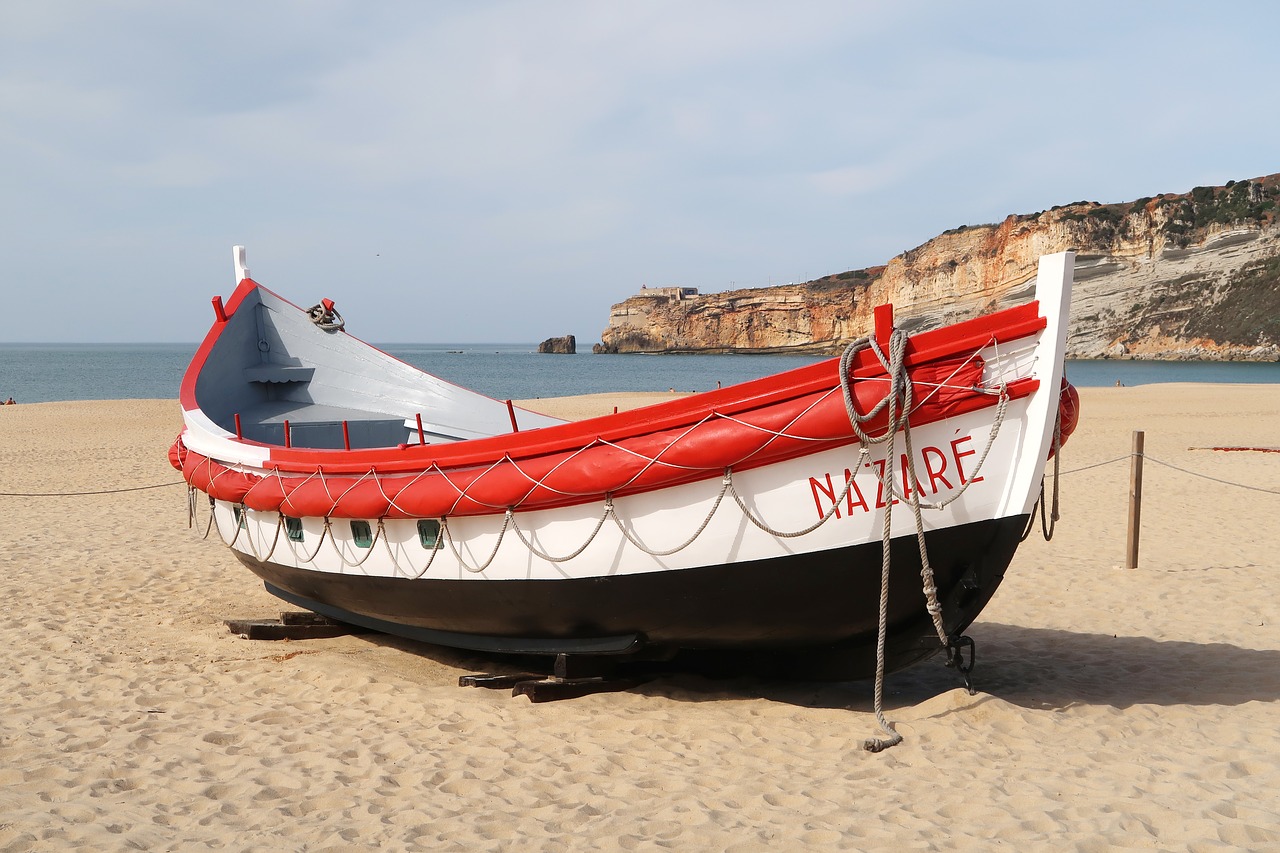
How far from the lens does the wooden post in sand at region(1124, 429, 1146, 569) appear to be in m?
7.67

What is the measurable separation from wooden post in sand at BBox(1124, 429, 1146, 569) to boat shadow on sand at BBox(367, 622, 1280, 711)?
6.50ft

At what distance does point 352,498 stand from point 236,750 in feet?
4.71

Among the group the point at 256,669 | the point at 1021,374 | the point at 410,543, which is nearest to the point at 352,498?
the point at 410,543

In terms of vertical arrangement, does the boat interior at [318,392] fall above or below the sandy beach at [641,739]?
above

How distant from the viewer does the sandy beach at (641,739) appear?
10.6 ft

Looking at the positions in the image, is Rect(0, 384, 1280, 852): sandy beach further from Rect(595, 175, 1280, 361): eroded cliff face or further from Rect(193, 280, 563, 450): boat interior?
Rect(595, 175, 1280, 361): eroded cliff face

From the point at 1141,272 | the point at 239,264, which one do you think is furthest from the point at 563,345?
the point at 239,264

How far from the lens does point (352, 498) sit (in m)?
5.05

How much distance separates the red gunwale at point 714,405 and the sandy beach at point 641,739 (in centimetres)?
132

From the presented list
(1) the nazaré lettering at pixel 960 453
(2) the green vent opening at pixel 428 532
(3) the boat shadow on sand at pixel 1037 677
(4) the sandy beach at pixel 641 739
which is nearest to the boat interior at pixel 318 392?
(4) the sandy beach at pixel 641 739

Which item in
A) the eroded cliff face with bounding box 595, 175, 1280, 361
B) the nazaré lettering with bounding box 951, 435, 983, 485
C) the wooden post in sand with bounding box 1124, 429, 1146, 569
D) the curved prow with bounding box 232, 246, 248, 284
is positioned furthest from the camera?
the eroded cliff face with bounding box 595, 175, 1280, 361

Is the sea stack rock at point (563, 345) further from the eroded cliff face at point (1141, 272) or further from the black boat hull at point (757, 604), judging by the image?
the black boat hull at point (757, 604)

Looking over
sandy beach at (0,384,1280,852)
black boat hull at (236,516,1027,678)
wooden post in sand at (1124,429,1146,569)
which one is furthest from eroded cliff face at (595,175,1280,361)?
black boat hull at (236,516,1027,678)

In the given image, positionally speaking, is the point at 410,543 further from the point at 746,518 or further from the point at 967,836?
the point at 967,836
